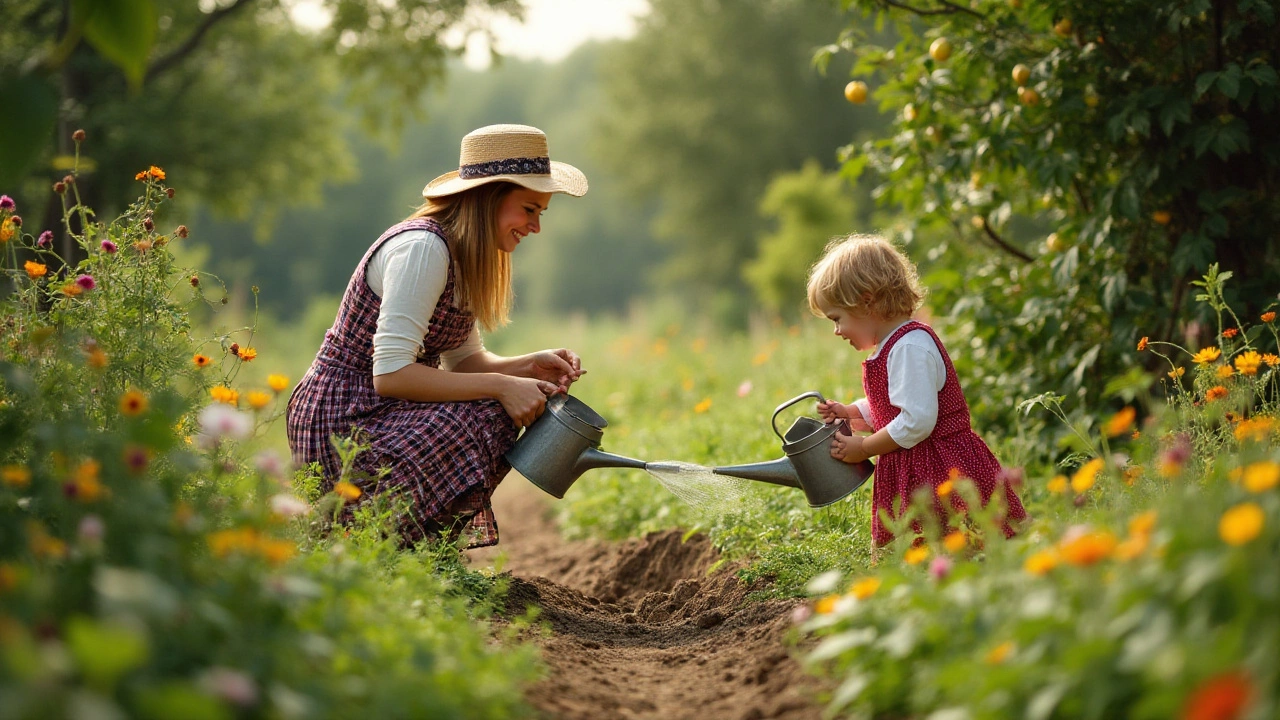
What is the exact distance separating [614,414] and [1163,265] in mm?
4744

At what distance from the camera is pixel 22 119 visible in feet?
5.75

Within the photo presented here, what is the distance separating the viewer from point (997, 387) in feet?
14.3

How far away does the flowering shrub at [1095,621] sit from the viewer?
4.46 feet

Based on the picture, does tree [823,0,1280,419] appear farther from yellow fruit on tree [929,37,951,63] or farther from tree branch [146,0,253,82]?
tree branch [146,0,253,82]

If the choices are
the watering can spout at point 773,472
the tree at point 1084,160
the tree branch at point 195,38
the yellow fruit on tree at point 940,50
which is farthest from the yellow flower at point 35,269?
the tree branch at point 195,38

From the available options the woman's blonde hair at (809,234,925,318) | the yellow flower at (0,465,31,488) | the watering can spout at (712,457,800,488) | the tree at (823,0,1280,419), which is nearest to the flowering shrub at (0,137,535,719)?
the yellow flower at (0,465,31,488)

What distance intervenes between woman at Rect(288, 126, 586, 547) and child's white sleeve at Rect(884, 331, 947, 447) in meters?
1.07

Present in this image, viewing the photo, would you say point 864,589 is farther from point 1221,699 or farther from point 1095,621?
point 1221,699

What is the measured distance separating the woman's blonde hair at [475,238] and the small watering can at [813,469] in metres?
0.95

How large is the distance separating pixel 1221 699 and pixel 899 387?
186 cm

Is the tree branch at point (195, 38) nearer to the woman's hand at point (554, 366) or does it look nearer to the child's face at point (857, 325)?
the woman's hand at point (554, 366)

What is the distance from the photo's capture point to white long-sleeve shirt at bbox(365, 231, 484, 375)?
3211 mm

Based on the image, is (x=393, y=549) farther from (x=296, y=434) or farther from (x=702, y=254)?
(x=702, y=254)

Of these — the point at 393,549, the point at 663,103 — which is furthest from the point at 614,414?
the point at 663,103
